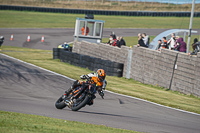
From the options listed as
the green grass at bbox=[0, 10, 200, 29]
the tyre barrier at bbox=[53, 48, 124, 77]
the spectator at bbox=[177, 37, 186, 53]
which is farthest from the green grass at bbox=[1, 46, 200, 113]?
the green grass at bbox=[0, 10, 200, 29]

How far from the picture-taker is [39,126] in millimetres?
6840

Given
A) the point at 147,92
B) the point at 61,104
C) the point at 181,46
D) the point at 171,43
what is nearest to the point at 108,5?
the point at 171,43

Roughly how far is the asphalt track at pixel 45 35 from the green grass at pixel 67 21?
319 centimetres

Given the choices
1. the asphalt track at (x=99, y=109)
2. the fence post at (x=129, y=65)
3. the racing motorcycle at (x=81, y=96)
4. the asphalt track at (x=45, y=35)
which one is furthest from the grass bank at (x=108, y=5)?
the racing motorcycle at (x=81, y=96)

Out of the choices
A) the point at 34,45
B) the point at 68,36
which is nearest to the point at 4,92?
the point at 34,45

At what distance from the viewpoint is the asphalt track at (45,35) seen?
102ft

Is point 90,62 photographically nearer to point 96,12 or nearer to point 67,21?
point 67,21

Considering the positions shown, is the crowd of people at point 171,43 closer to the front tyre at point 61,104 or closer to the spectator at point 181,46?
the spectator at point 181,46

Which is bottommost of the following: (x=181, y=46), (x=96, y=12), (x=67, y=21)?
(x=181, y=46)

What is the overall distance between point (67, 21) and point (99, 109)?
39756mm

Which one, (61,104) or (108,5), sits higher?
(108,5)

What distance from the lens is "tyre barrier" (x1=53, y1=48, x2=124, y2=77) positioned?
18250mm

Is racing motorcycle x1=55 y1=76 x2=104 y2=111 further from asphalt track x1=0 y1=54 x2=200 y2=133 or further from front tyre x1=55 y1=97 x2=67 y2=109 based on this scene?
asphalt track x1=0 y1=54 x2=200 y2=133

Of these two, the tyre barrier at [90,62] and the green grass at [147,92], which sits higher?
the tyre barrier at [90,62]
